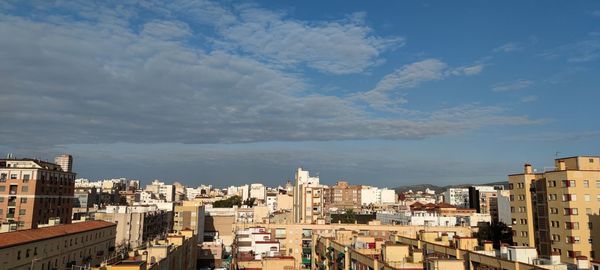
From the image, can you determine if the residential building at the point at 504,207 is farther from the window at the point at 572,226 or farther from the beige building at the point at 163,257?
the beige building at the point at 163,257

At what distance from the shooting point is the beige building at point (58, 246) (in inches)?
1919

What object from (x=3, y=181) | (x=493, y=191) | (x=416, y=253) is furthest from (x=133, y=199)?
(x=416, y=253)

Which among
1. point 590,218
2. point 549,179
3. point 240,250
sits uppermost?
point 549,179

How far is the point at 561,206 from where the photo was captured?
213ft

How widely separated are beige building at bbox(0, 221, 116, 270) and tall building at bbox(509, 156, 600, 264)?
63.2 meters

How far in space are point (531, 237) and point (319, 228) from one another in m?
38.7

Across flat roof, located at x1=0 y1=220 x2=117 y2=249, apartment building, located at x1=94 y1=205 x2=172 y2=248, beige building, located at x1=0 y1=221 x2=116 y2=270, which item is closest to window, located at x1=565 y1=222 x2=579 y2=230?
beige building, located at x1=0 y1=221 x2=116 y2=270

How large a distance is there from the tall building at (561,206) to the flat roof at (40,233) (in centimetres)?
6416

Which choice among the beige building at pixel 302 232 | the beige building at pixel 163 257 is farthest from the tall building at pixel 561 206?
the beige building at pixel 163 257

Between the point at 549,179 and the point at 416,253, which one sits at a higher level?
the point at 549,179

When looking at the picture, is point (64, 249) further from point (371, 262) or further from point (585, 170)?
point (585, 170)

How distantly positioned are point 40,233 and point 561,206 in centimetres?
6680

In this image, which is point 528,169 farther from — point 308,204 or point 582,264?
point 308,204

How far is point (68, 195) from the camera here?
98.1 m
